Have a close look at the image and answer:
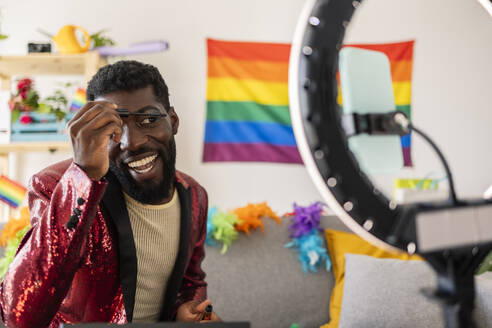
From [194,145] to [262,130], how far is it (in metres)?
0.40

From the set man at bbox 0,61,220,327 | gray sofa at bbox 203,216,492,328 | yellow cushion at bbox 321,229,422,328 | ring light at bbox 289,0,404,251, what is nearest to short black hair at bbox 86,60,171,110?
man at bbox 0,61,220,327

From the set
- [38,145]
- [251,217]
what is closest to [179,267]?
[251,217]

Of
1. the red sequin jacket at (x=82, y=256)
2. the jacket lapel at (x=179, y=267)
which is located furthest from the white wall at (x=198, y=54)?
the jacket lapel at (x=179, y=267)

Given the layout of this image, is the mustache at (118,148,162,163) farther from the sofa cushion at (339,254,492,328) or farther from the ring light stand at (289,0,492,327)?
the sofa cushion at (339,254,492,328)

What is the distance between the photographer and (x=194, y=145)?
2.72 meters

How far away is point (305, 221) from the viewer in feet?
6.75

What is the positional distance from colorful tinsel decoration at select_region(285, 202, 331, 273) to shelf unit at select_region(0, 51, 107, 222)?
1.14 m

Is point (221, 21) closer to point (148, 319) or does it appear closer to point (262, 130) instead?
point (262, 130)

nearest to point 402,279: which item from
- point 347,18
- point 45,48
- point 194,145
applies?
point 194,145

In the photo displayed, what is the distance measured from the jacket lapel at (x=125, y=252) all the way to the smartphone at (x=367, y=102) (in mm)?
733

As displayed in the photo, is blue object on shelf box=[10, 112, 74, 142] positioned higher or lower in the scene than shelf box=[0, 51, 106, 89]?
lower

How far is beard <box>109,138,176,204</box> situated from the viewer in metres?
1.09

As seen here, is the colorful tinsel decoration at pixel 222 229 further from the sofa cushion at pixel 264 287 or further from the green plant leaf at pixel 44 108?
the green plant leaf at pixel 44 108

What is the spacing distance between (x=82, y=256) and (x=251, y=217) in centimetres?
118
